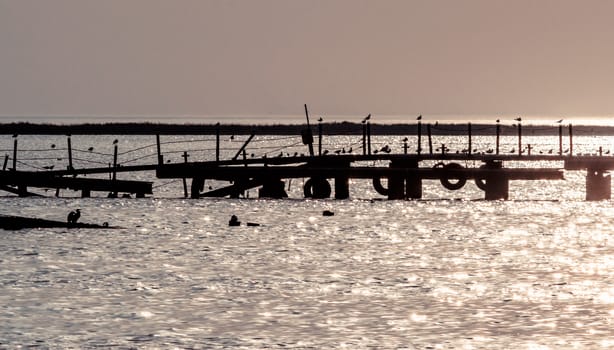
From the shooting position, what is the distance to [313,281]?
99.2 ft

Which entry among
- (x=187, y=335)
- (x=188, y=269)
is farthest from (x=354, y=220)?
(x=187, y=335)

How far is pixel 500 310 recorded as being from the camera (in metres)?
25.3

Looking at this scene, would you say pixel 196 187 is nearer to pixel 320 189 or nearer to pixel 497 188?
pixel 320 189

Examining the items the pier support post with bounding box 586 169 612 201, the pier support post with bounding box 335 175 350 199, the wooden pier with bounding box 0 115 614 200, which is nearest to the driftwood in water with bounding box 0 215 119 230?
the wooden pier with bounding box 0 115 614 200

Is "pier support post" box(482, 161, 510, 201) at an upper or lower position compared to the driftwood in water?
upper

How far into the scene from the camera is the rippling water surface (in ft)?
73.5

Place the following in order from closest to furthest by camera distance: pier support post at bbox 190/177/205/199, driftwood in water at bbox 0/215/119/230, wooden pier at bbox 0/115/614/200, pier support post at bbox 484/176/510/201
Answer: driftwood in water at bbox 0/215/119/230, wooden pier at bbox 0/115/614/200, pier support post at bbox 484/176/510/201, pier support post at bbox 190/177/205/199

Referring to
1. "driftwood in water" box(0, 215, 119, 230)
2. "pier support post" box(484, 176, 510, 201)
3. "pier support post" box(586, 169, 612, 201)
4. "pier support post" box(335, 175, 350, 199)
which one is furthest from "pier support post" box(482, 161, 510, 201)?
"driftwood in water" box(0, 215, 119, 230)

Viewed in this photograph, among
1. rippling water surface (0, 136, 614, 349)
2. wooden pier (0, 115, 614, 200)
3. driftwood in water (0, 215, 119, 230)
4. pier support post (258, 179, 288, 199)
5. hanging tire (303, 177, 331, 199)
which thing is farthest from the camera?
pier support post (258, 179, 288, 199)

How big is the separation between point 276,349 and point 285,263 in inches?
539

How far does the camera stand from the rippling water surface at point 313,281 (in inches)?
882

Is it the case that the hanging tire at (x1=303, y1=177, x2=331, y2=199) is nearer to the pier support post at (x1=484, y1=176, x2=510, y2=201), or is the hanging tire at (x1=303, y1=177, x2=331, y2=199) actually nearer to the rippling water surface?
the rippling water surface

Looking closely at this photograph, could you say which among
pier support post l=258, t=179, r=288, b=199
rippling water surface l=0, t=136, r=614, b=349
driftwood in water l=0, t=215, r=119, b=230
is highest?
pier support post l=258, t=179, r=288, b=199

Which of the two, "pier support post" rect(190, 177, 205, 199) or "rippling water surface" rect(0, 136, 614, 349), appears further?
"pier support post" rect(190, 177, 205, 199)
